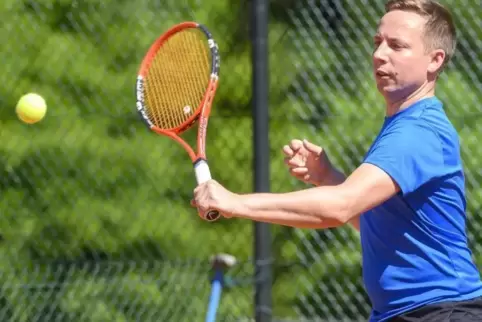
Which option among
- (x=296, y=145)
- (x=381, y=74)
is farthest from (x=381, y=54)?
(x=296, y=145)

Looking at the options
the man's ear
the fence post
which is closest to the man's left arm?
the man's ear

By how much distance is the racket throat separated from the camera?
2912mm

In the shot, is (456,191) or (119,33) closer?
(456,191)

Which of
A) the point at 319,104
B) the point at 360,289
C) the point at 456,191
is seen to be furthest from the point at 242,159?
the point at 456,191

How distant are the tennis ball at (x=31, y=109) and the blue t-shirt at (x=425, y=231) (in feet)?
8.00

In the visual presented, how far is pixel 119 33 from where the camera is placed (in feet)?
17.4

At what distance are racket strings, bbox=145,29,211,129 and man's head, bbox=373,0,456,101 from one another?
2.69 ft

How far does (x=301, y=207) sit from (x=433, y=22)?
26.9 inches

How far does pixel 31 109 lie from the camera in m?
5.02

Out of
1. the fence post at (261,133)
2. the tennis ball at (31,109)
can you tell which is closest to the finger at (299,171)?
the fence post at (261,133)

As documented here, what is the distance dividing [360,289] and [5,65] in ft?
6.64

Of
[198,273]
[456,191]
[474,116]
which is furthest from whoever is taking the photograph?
[198,273]

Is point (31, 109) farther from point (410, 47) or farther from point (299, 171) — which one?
point (410, 47)

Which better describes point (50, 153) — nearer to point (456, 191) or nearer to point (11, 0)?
point (11, 0)
